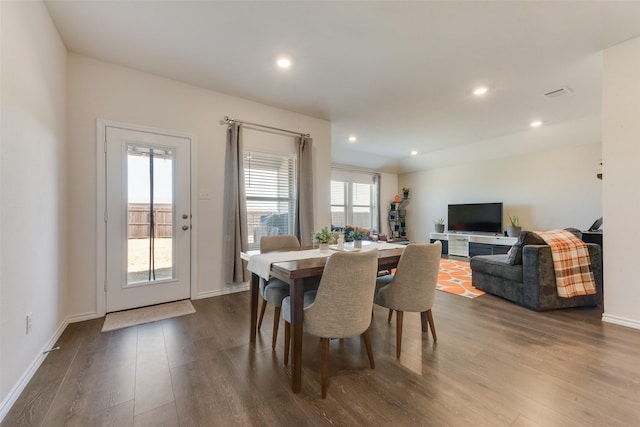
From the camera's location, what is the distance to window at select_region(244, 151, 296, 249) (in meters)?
3.75

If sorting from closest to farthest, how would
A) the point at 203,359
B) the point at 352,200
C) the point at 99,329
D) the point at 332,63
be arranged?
the point at 203,359 → the point at 99,329 → the point at 332,63 → the point at 352,200

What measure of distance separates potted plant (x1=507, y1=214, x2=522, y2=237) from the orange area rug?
4.11 ft

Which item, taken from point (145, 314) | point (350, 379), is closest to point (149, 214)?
point (145, 314)

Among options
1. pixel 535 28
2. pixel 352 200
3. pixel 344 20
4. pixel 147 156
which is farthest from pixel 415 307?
pixel 352 200

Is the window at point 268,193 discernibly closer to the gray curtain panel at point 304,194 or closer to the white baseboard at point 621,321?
the gray curtain panel at point 304,194

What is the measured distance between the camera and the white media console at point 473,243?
5.55 meters

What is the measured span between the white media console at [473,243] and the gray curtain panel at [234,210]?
16.5 feet

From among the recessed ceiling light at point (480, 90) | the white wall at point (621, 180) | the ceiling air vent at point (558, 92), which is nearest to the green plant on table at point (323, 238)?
the white wall at point (621, 180)

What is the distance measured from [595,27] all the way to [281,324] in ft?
12.3

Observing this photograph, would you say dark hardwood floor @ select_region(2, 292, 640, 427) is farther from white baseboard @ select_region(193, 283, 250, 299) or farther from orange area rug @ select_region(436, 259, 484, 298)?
orange area rug @ select_region(436, 259, 484, 298)

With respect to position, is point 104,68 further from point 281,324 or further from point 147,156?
point 281,324

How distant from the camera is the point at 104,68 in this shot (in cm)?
272

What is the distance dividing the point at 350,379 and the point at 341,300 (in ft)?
1.86

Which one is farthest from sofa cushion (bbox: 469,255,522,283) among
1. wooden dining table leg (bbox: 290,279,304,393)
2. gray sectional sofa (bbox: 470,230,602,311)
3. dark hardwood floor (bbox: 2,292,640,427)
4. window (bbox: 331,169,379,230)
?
window (bbox: 331,169,379,230)
